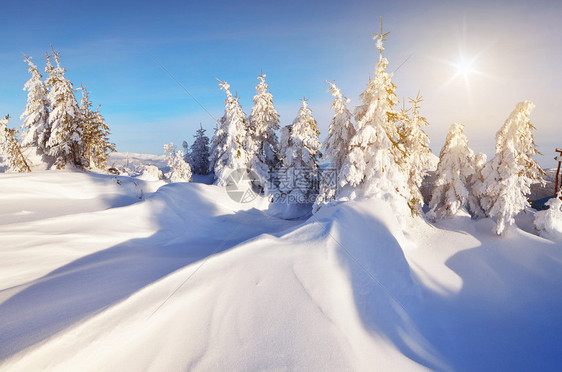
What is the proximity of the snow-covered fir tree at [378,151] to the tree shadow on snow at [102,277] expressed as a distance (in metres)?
7.51

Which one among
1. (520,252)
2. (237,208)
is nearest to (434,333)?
(520,252)

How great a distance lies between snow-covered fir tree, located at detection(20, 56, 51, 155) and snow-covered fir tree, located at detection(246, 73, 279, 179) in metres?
22.2

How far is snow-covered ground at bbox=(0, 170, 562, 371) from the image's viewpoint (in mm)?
3250

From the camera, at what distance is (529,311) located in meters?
7.82

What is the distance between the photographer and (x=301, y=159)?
2066 centimetres

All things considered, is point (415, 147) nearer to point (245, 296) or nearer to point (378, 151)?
point (378, 151)

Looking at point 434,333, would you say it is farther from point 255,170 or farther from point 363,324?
point 255,170

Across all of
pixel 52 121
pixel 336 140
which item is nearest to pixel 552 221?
pixel 336 140

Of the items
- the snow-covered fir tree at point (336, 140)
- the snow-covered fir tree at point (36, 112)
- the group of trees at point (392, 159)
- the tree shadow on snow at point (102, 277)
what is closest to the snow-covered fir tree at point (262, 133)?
the group of trees at point (392, 159)

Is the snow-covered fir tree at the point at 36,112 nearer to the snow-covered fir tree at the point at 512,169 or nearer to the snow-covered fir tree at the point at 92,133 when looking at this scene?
the snow-covered fir tree at the point at 92,133

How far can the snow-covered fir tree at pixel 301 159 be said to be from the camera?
19.9 metres

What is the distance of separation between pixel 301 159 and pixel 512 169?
13872mm

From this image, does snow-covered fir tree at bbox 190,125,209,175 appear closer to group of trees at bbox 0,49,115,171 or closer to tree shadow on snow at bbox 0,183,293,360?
group of trees at bbox 0,49,115,171

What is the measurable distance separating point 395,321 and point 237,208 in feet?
42.7
